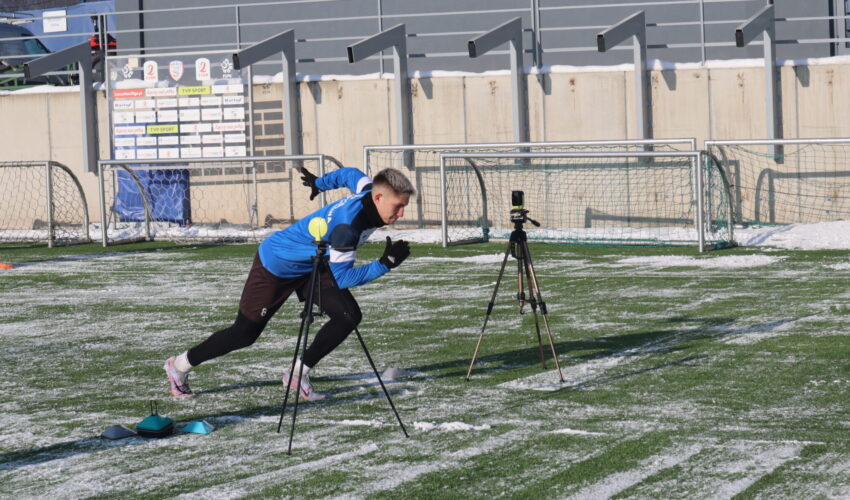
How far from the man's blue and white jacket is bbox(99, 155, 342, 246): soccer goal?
1517cm

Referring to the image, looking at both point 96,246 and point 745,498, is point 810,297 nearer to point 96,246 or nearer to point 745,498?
point 745,498

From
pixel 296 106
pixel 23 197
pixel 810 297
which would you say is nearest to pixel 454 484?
pixel 810 297

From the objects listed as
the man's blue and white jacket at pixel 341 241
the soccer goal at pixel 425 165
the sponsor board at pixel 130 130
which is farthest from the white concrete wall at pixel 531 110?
the man's blue and white jacket at pixel 341 241

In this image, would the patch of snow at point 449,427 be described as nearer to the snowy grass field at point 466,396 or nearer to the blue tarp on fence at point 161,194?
the snowy grass field at point 466,396

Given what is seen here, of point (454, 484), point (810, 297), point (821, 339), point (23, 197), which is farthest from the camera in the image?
point (23, 197)

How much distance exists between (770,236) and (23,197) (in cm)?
1528

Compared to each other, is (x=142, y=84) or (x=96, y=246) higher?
(x=142, y=84)

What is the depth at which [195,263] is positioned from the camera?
733 inches

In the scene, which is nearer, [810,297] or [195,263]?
[810,297]

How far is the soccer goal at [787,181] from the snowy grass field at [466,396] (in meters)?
6.43

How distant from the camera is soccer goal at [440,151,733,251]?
20.8 metres

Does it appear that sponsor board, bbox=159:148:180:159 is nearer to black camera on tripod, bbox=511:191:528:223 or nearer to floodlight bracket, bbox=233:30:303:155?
floodlight bracket, bbox=233:30:303:155

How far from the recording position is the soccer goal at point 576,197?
2075cm

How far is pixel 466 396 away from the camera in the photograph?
824cm
